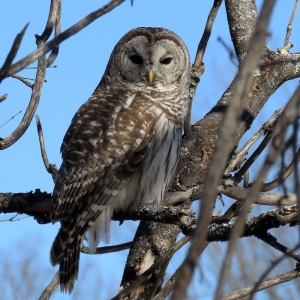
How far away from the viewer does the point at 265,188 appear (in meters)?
2.99

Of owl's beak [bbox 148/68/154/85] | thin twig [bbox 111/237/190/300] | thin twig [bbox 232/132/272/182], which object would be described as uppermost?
owl's beak [bbox 148/68/154/85]

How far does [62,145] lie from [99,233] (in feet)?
2.09

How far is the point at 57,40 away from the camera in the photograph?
1385 millimetres

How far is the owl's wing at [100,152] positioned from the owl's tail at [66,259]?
0.18m

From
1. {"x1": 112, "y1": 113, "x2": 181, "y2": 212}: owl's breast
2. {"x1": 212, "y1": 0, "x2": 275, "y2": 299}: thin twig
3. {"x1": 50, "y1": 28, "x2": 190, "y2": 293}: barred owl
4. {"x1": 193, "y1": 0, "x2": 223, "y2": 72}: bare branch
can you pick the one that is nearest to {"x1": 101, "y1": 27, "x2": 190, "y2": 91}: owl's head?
{"x1": 50, "y1": 28, "x2": 190, "y2": 293}: barred owl

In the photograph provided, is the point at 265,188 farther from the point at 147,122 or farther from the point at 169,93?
the point at 169,93

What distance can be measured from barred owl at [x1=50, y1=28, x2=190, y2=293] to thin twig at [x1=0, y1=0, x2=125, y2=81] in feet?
7.76

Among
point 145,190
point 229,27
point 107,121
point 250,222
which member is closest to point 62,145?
point 107,121

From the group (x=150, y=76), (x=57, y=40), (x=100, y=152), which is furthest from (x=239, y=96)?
(x=150, y=76)

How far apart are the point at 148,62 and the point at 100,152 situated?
125 centimetres

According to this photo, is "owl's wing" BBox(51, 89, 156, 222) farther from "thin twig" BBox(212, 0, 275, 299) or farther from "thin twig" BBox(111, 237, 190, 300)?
"thin twig" BBox(212, 0, 275, 299)

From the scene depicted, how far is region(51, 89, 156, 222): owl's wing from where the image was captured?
13.7 ft

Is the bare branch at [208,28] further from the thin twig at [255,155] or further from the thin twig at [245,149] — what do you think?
the thin twig at [255,155]

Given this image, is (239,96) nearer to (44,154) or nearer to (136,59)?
(44,154)
